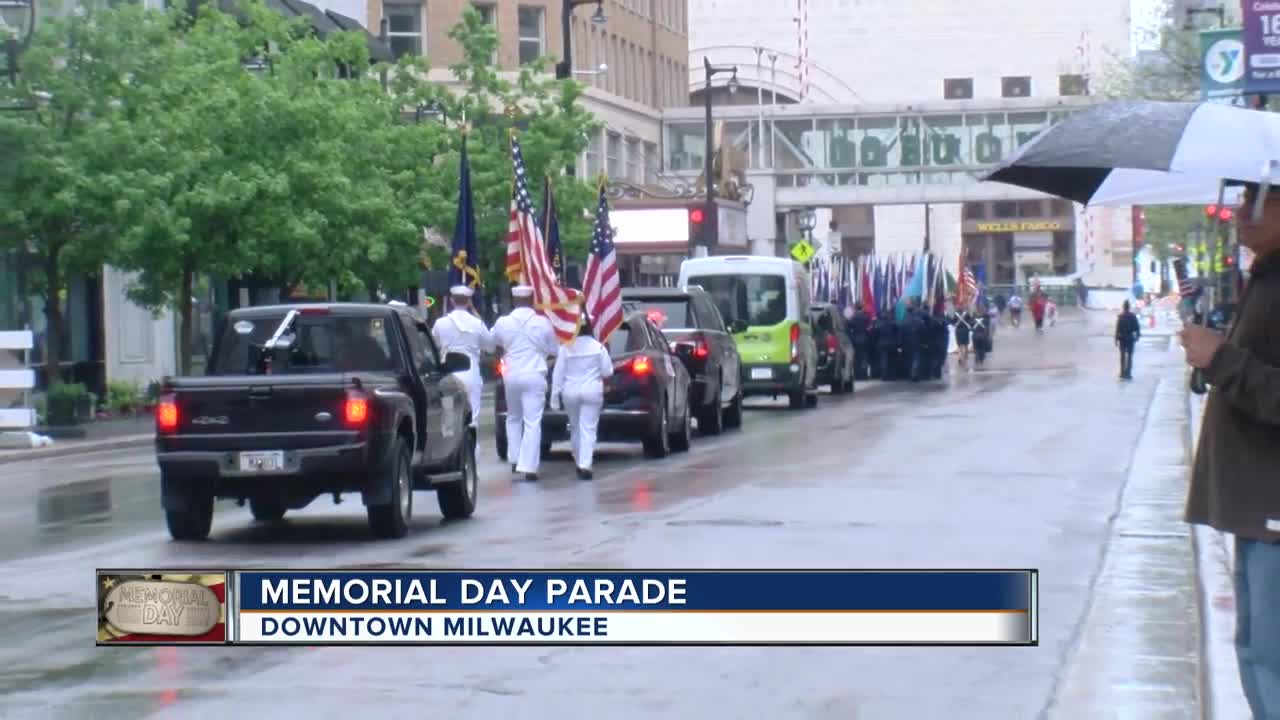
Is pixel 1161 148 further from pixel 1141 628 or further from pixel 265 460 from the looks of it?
pixel 265 460

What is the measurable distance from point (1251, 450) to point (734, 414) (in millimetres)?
24462

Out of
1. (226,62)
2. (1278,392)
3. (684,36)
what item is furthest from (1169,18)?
(1278,392)

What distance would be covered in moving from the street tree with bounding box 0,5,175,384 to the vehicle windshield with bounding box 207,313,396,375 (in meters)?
19.1

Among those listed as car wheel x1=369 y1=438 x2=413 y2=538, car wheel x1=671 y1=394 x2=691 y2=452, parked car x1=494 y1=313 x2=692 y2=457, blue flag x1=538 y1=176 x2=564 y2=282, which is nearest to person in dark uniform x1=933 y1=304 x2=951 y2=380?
blue flag x1=538 y1=176 x2=564 y2=282

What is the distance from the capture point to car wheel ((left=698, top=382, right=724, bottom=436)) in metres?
28.9

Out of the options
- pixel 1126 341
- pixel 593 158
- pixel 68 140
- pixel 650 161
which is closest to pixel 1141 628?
pixel 68 140

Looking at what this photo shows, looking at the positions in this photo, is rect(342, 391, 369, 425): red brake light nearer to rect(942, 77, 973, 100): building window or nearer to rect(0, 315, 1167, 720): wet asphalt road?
rect(0, 315, 1167, 720): wet asphalt road

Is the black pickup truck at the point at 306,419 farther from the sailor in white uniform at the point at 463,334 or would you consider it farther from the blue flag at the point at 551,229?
the blue flag at the point at 551,229

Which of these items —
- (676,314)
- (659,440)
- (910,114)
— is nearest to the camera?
(659,440)

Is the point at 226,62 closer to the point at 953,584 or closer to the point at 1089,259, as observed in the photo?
the point at 953,584

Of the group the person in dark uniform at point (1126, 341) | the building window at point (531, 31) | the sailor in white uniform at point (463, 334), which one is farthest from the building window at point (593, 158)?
the sailor in white uniform at point (463, 334)

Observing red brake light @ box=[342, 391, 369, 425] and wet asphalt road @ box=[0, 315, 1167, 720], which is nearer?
wet asphalt road @ box=[0, 315, 1167, 720]

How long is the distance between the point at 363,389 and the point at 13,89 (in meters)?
22.4

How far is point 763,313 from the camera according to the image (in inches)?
1425
